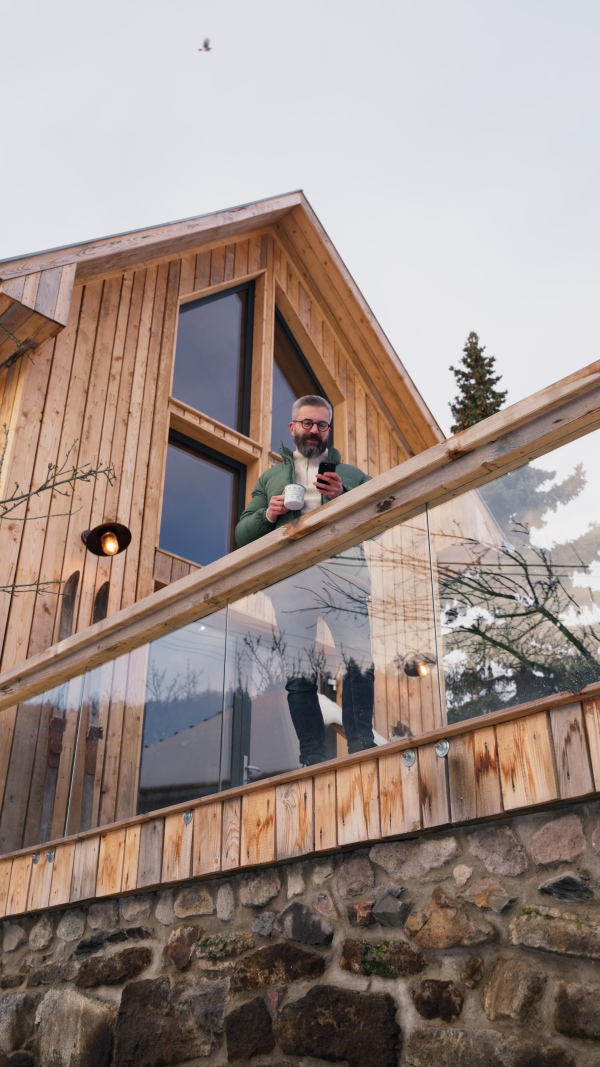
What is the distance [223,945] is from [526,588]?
184 centimetres

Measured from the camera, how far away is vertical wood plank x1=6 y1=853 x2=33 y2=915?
487 cm

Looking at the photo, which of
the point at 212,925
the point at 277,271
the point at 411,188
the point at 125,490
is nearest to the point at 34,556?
the point at 125,490

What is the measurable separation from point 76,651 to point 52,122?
3049 inches

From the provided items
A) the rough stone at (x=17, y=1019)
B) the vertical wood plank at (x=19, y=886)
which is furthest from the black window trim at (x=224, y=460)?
the rough stone at (x=17, y=1019)

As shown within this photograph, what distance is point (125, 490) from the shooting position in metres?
7.17

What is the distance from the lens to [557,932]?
2775mm

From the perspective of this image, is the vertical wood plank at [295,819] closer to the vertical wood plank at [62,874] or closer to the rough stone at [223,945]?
the rough stone at [223,945]

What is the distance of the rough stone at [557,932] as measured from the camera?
271 cm

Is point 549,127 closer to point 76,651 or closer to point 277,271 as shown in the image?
point 277,271

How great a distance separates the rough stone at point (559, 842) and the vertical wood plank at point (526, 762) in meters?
0.10

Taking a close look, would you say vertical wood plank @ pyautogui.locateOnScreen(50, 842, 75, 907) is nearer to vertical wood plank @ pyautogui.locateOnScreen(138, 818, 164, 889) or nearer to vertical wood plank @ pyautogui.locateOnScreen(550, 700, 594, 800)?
vertical wood plank @ pyautogui.locateOnScreen(138, 818, 164, 889)

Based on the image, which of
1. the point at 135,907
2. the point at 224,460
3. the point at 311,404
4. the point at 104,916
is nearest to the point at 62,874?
the point at 104,916

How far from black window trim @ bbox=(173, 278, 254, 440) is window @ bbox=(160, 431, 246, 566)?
1.21ft

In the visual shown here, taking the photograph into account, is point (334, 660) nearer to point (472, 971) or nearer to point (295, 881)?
point (295, 881)
